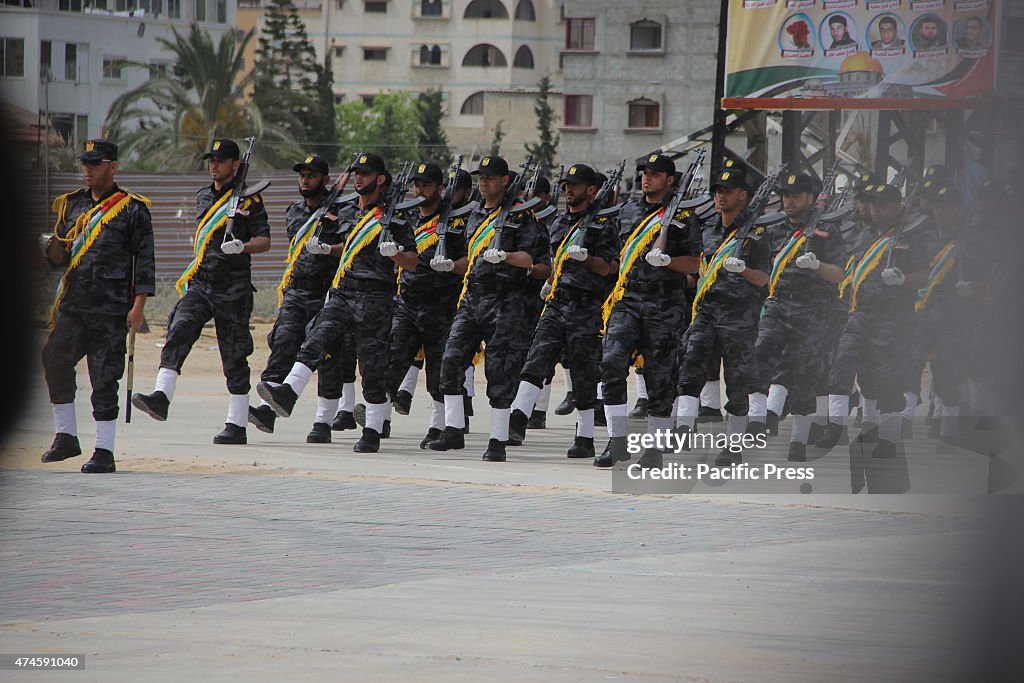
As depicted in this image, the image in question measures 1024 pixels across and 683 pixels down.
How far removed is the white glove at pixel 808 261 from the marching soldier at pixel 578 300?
1.29m

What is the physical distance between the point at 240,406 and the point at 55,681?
7.55 metres

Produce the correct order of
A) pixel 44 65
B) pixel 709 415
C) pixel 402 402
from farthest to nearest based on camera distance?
pixel 402 402 < pixel 709 415 < pixel 44 65

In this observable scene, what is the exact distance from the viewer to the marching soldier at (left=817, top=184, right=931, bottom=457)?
37.8 ft

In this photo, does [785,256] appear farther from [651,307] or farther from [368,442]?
[368,442]

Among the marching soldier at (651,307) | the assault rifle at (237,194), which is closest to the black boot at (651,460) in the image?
the marching soldier at (651,307)

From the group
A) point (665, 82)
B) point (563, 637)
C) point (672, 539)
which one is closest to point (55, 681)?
point (563, 637)

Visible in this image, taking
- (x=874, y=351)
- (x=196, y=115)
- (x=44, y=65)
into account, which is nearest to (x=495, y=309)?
(x=874, y=351)

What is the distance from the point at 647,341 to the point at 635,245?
0.65 meters

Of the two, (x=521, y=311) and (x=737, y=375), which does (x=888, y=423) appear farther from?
(x=521, y=311)

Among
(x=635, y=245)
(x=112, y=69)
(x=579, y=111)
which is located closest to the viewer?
(x=635, y=245)

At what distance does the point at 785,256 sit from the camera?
11.9 m

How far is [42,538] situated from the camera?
795cm

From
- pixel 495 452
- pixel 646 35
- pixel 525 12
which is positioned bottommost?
pixel 495 452

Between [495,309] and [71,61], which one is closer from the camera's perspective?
[495,309]
